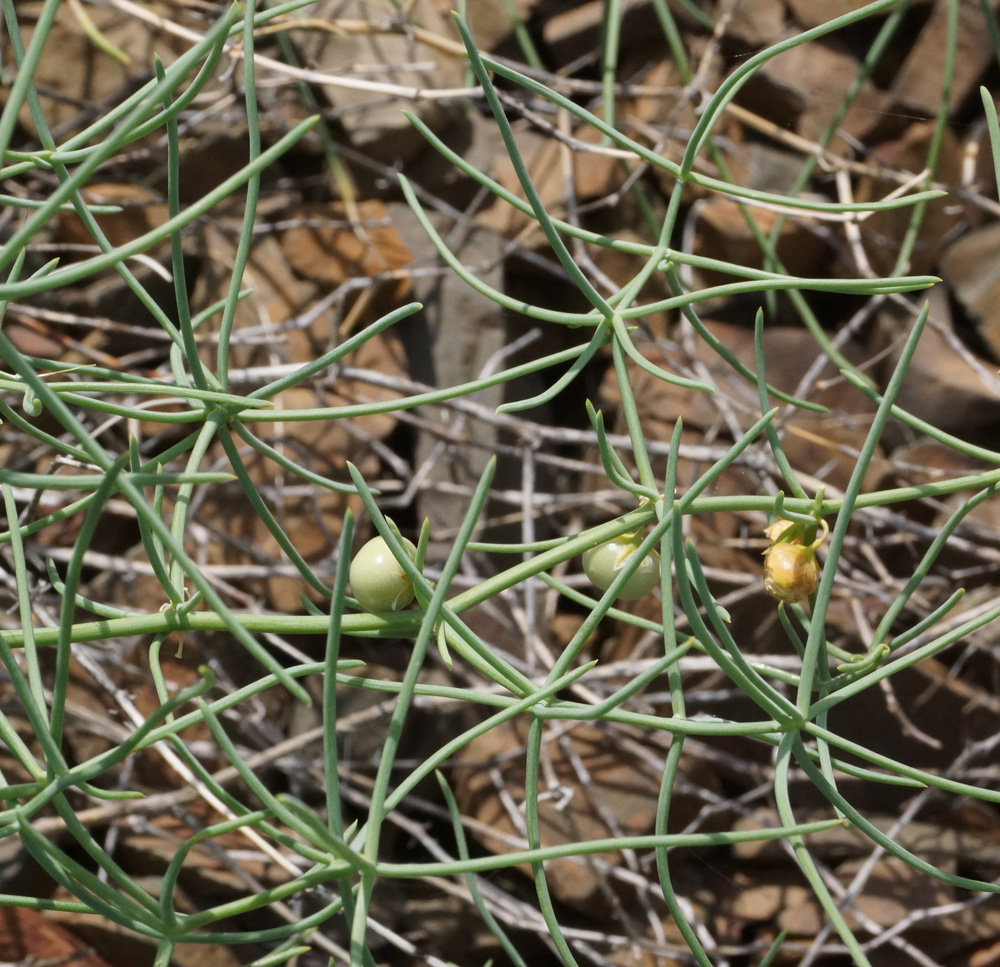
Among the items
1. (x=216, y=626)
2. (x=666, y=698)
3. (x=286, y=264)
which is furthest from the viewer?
(x=286, y=264)

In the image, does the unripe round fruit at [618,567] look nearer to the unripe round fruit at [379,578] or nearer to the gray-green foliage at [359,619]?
the gray-green foliage at [359,619]

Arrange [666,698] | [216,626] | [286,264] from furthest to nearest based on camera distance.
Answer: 1. [286,264]
2. [666,698]
3. [216,626]

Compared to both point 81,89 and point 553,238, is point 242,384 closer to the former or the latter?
point 81,89

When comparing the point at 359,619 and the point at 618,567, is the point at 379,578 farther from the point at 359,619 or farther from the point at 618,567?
the point at 618,567

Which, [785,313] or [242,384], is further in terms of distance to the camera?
[785,313]

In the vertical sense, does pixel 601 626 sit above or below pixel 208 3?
below

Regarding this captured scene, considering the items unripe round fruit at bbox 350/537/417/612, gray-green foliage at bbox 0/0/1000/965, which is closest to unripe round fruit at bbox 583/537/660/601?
gray-green foliage at bbox 0/0/1000/965

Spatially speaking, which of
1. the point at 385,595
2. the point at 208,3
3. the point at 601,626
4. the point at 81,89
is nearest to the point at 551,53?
the point at 208,3

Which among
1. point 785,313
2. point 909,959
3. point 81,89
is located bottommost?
point 909,959
